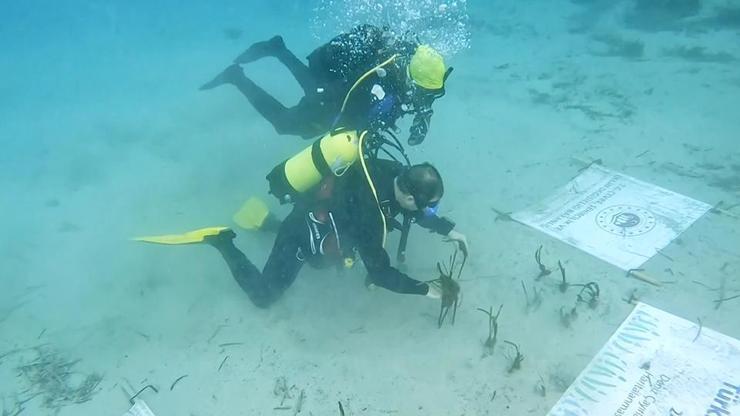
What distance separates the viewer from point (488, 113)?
25.5 ft

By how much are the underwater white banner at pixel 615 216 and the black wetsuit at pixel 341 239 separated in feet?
4.84

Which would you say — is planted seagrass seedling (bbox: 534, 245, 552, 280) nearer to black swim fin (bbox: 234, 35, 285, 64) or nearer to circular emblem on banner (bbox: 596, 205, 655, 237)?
circular emblem on banner (bbox: 596, 205, 655, 237)

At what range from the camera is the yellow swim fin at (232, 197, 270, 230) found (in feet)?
17.8

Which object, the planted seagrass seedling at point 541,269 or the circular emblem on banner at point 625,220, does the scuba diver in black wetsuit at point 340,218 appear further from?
the circular emblem on banner at point 625,220

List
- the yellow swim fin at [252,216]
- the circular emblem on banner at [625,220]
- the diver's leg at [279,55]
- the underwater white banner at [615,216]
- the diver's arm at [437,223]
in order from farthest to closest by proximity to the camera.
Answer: the diver's leg at [279,55] → the yellow swim fin at [252,216] → the circular emblem on banner at [625,220] → the underwater white banner at [615,216] → the diver's arm at [437,223]

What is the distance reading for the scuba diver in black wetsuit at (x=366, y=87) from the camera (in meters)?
4.47

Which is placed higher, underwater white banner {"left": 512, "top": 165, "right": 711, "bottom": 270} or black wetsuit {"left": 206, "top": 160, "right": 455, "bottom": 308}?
black wetsuit {"left": 206, "top": 160, "right": 455, "bottom": 308}

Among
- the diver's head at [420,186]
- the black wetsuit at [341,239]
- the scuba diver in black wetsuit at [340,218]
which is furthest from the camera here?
the black wetsuit at [341,239]

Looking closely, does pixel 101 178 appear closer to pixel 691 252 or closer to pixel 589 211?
pixel 589 211

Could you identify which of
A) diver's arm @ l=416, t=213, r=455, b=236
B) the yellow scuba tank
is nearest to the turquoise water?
diver's arm @ l=416, t=213, r=455, b=236

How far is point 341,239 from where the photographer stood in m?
4.27

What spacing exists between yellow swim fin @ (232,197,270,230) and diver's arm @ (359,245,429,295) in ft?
6.59

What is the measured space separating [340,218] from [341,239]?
219mm

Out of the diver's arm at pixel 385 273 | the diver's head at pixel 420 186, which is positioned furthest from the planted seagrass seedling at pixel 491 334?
the diver's head at pixel 420 186
